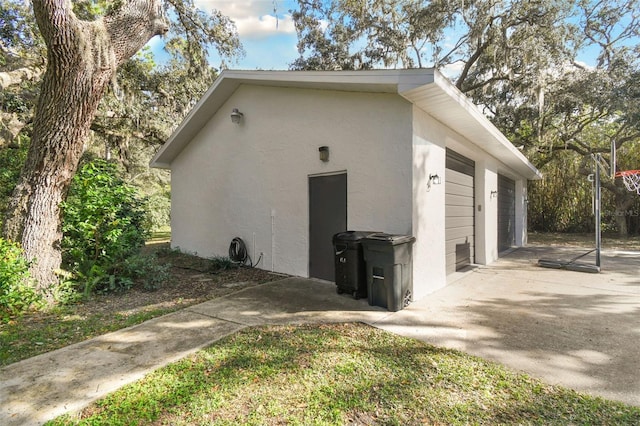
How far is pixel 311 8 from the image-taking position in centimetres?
1327

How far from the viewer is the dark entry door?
18.7 ft

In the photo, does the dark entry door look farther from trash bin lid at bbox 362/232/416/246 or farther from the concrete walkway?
trash bin lid at bbox 362/232/416/246

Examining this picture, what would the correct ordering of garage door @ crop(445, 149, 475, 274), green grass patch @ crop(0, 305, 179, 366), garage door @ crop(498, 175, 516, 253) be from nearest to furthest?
green grass patch @ crop(0, 305, 179, 366) → garage door @ crop(445, 149, 475, 274) → garage door @ crop(498, 175, 516, 253)

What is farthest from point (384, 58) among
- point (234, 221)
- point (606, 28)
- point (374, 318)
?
point (374, 318)

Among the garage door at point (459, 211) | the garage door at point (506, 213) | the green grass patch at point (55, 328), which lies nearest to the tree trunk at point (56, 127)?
the green grass patch at point (55, 328)

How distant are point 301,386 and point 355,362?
604mm

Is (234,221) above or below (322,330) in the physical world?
above

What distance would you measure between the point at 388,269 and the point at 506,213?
8.79 metres

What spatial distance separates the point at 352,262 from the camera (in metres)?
4.75

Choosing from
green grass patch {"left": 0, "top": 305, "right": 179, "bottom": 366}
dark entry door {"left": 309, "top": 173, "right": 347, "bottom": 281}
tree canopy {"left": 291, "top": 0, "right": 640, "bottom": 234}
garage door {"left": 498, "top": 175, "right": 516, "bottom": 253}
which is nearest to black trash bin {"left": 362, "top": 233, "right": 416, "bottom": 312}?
dark entry door {"left": 309, "top": 173, "right": 347, "bottom": 281}

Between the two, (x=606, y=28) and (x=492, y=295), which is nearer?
(x=492, y=295)

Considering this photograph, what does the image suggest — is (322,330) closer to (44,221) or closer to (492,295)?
(492,295)

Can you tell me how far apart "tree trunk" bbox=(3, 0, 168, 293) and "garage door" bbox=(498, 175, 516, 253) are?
1054cm

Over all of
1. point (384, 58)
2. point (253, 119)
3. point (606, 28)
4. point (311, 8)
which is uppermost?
point (311, 8)
